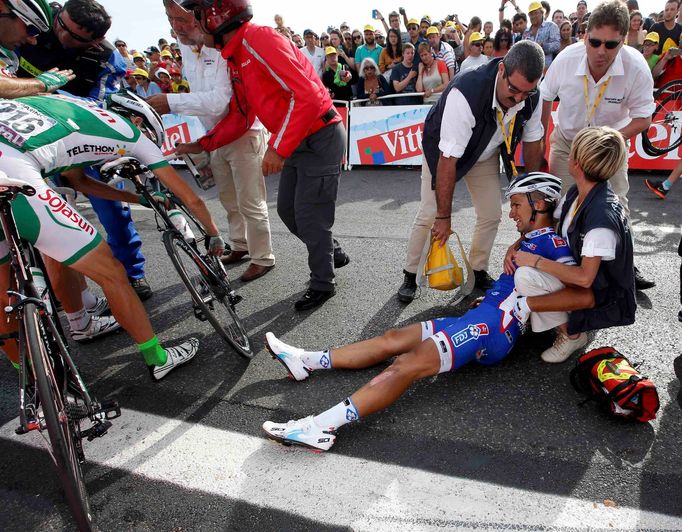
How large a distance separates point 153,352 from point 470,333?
1.79 metres

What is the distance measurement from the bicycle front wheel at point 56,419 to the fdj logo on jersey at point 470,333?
1.78 m

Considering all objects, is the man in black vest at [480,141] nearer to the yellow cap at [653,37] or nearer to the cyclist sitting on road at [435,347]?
the cyclist sitting on road at [435,347]

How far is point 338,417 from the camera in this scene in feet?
7.43

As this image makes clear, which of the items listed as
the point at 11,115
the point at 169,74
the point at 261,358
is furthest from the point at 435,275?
the point at 169,74

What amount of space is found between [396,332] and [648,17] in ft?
33.3

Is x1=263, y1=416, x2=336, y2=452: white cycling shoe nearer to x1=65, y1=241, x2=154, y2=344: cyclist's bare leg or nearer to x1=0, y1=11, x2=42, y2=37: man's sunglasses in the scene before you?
x1=65, y1=241, x2=154, y2=344: cyclist's bare leg

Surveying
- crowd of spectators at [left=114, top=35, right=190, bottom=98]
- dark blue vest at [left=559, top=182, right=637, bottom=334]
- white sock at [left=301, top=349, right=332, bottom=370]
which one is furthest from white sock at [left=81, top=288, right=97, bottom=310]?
crowd of spectators at [left=114, top=35, right=190, bottom=98]

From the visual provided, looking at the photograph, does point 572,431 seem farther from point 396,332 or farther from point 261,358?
point 261,358

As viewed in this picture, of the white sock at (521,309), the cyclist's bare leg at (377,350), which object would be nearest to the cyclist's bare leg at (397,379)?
the cyclist's bare leg at (377,350)

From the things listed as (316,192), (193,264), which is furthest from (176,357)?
(316,192)

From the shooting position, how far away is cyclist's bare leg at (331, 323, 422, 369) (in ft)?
9.09

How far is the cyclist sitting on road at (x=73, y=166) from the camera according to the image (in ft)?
7.54

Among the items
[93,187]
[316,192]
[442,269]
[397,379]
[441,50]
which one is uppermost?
[441,50]

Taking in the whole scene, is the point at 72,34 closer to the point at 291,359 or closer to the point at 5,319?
the point at 5,319
